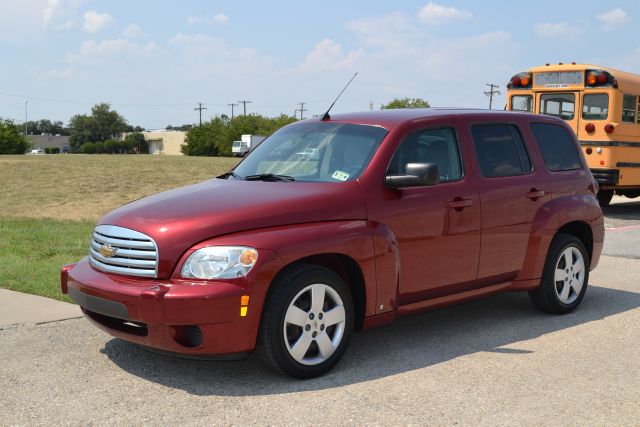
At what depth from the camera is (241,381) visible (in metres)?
4.80

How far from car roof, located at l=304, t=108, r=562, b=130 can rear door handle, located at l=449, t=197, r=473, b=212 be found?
26.5 inches

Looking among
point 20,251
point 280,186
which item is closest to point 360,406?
point 280,186

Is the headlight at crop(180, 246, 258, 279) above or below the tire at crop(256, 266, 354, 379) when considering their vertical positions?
above

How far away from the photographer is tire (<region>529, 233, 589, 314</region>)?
6492 millimetres

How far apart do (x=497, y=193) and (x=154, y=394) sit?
121 inches

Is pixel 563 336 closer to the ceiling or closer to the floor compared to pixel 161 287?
closer to the floor

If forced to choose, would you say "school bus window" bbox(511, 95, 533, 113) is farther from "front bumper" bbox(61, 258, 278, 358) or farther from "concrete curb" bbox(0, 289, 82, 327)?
"front bumper" bbox(61, 258, 278, 358)

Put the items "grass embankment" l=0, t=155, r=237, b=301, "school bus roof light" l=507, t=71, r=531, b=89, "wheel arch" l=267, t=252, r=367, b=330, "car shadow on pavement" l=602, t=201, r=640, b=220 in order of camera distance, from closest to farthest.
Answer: "wheel arch" l=267, t=252, r=367, b=330
"grass embankment" l=0, t=155, r=237, b=301
"car shadow on pavement" l=602, t=201, r=640, b=220
"school bus roof light" l=507, t=71, r=531, b=89

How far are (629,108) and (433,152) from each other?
37.0 ft

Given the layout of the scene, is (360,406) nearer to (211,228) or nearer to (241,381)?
(241,381)

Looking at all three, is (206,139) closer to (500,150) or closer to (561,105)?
(561,105)

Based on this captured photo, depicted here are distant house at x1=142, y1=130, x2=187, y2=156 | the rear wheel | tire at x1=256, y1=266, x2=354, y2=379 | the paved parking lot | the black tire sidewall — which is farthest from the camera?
distant house at x1=142, y1=130, x2=187, y2=156

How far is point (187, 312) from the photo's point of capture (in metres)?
4.35

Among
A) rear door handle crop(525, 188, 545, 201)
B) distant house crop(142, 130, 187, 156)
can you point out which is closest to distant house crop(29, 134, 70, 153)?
distant house crop(142, 130, 187, 156)
